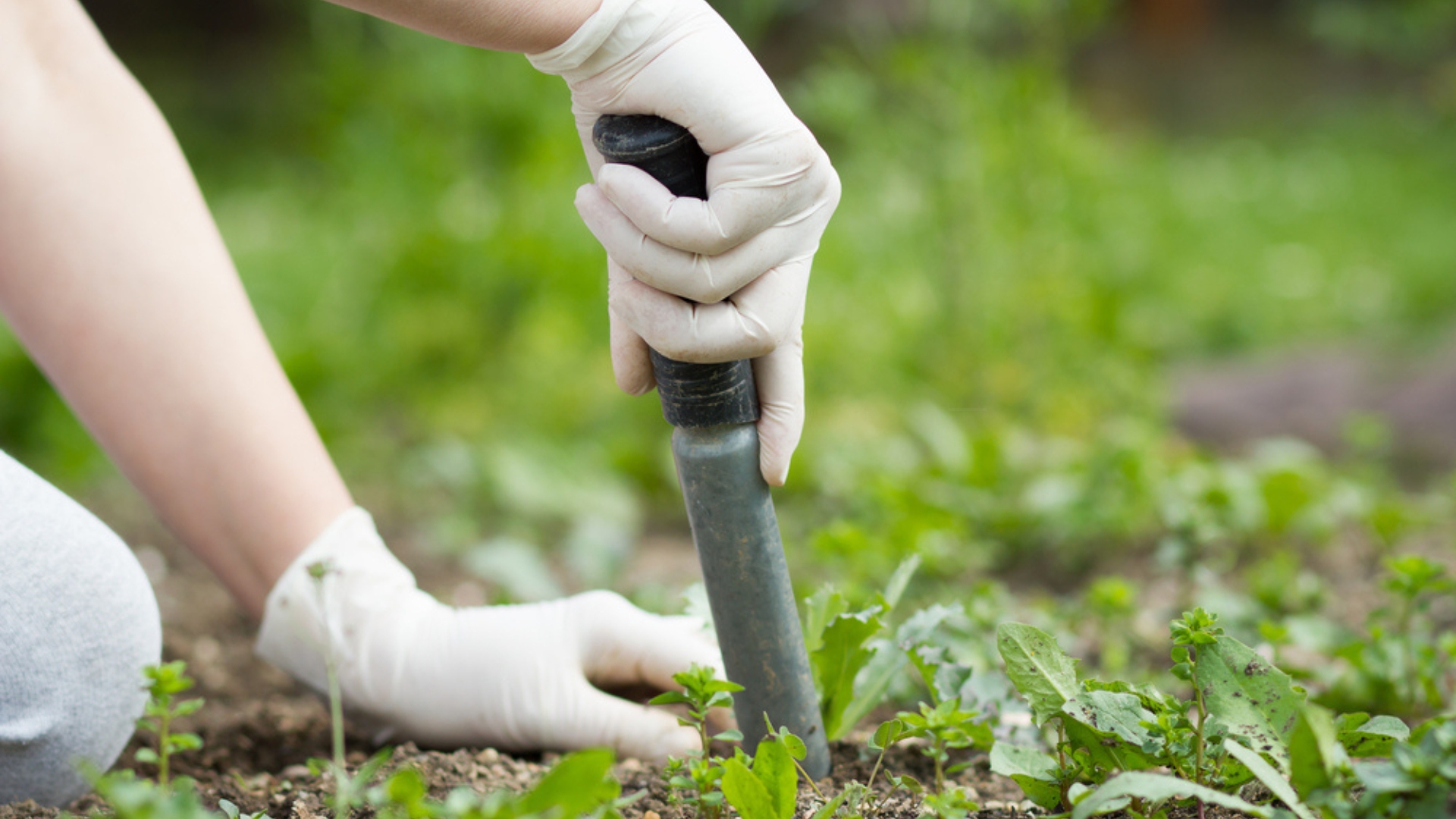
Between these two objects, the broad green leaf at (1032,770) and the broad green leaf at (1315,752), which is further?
the broad green leaf at (1032,770)

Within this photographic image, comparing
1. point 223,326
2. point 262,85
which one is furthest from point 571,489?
point 262,85

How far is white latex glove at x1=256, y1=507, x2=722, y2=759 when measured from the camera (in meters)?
1.17

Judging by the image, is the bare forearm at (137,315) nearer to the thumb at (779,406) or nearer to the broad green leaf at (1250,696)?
the thumb at (779,406)

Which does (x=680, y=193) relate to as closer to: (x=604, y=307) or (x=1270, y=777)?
(x=1270, y=777)

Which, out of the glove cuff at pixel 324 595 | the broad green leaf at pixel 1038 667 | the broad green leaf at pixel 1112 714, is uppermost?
the glove cuff at pixel 324 595

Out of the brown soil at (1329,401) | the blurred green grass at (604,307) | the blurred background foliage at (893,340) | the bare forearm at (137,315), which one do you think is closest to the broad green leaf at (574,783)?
the bare forearm at (137,315)

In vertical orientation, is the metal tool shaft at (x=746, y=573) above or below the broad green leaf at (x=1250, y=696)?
above

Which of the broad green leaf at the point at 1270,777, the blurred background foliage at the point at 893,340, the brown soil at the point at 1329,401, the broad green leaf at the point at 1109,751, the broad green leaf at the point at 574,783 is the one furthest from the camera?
the brown soil at the point at 1329,401

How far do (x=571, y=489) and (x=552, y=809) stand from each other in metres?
1.59

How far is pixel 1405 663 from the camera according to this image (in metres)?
1.24

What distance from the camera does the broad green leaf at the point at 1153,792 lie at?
0.76 metres

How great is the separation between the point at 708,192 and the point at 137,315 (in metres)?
0.71

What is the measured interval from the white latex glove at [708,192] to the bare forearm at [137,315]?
543mm

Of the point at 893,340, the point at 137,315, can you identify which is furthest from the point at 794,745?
the point at 893,340
